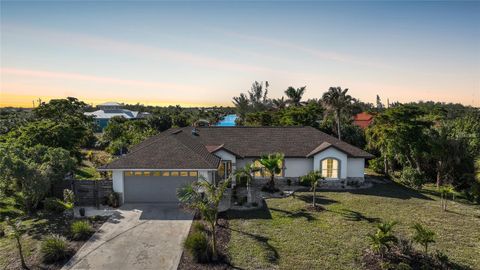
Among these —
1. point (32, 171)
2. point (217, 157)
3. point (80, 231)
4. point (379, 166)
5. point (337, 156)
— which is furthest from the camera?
point (379, 166)

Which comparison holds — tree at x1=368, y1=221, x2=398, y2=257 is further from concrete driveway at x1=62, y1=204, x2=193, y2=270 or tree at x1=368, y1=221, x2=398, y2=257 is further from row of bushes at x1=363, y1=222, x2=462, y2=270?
concrete driveway at x1=62, y1=204, x2=193, y2=270

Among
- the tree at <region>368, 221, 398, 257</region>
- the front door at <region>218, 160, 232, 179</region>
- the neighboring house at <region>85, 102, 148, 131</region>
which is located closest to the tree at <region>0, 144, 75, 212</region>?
the front door at <region>218, 160, 232, 179</region>

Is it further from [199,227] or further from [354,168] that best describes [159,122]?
[199,227]

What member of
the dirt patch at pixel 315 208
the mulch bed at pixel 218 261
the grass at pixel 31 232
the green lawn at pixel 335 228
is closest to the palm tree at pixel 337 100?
the green lawn at pixel 335 228

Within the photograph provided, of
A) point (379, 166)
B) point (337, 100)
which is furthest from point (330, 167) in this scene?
point (337, 100)

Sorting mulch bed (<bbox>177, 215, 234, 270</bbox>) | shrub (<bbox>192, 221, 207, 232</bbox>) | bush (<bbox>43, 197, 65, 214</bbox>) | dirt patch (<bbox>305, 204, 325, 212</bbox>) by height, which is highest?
bush (<bbox>43, 197, 65, 214</bbox>)

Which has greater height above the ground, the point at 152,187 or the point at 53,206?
the point at 152,187

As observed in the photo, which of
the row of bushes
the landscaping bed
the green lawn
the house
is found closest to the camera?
the row of bushes

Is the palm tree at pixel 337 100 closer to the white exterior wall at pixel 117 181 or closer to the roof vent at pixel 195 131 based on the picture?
the roof vent at pixel 195 131
